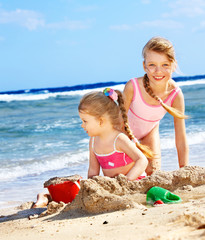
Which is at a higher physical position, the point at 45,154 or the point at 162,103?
the point at 162,103

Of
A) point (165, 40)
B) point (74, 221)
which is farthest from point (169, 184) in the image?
point (165, 40)

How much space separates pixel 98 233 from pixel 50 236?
1.02ft

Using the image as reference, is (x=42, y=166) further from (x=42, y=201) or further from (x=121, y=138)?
(x=121, y=138)

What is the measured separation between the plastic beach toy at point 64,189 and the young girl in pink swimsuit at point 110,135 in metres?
0.29

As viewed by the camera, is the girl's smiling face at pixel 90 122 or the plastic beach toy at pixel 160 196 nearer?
the plastic beach toy at pixel 160 196

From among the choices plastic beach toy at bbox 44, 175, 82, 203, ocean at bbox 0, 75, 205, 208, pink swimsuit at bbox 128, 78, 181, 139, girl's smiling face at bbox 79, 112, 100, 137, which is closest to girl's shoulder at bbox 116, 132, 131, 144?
girl's smiling face at bbox 79, 112, 100, 137

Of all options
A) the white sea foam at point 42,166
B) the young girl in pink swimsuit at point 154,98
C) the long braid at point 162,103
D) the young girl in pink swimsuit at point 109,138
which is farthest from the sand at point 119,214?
the white sea foam at point 42,166

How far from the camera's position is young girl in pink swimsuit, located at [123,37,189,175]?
3.73m

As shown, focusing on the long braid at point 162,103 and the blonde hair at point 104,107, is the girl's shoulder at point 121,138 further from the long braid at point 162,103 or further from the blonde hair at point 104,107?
the long braid at point 162,103

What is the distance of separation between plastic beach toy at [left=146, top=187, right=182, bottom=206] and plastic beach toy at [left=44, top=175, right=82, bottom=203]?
0.69 meters

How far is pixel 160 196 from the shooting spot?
2811mm

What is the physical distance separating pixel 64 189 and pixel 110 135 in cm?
59

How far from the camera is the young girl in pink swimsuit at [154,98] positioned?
3.73 metres

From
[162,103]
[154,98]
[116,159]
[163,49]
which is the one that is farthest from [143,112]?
[116,159]
